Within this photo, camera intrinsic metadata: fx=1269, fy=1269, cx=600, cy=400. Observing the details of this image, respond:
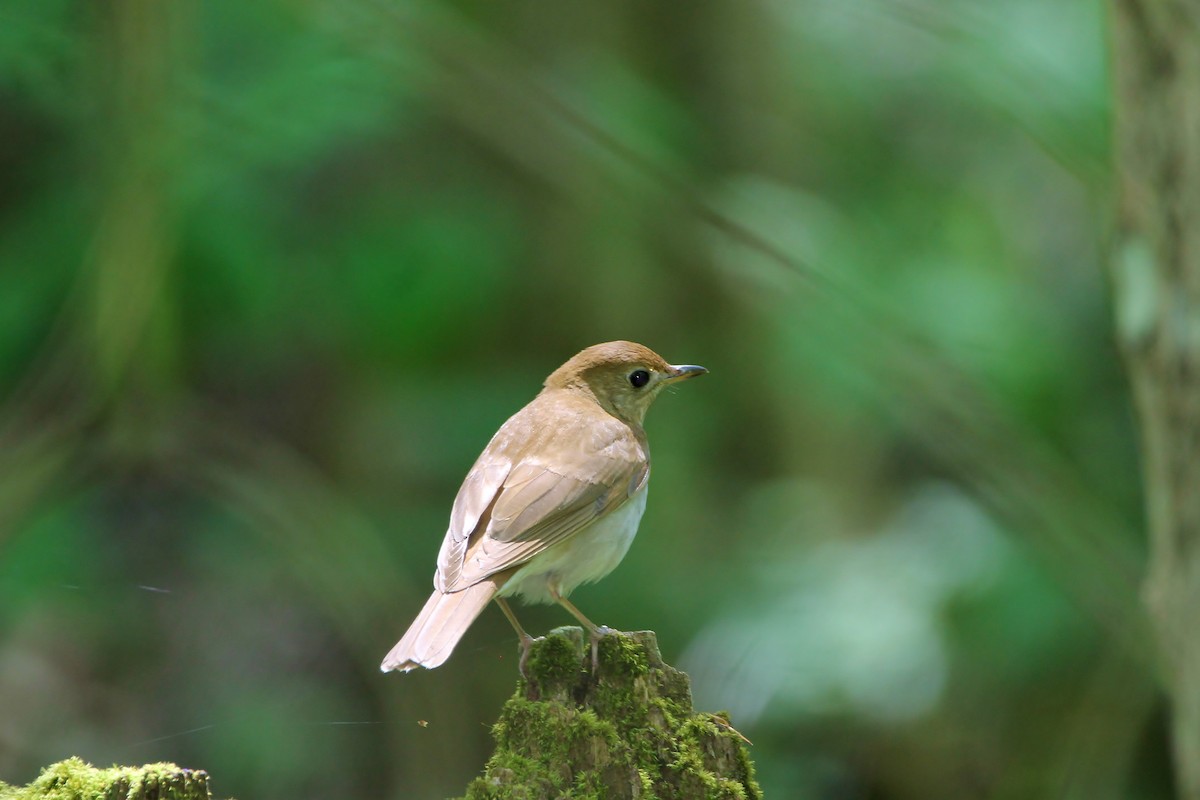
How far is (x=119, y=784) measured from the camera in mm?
1973

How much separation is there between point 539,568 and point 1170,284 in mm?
2567

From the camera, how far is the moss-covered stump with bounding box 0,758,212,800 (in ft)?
6.44

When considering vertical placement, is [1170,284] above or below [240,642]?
above

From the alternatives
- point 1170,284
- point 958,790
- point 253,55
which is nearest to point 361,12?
point 253,55

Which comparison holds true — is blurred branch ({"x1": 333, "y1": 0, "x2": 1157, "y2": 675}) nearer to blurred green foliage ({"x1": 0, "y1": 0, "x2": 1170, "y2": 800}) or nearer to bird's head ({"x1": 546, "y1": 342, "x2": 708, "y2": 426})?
blurred green foliage ({"x1": 0, "y1": 0, "x2": 1170, "y2": 800})

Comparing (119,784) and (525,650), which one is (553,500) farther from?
(119,784)

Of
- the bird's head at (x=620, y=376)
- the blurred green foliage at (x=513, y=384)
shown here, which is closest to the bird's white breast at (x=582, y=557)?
the bird's head at (x=620, y=376)

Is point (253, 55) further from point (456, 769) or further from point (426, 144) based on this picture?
point (456, 769)

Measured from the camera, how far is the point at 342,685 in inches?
204

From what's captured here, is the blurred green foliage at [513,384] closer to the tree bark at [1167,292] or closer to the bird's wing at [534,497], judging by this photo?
the tree bark at [1167,292]

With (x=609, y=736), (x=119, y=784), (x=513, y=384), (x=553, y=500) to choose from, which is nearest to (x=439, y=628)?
(x=609, y=736)

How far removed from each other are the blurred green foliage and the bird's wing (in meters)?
1.68

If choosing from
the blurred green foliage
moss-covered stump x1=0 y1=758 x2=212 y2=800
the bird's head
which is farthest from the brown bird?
the blurred green foliage

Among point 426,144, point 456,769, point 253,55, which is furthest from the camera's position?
point 426,144
